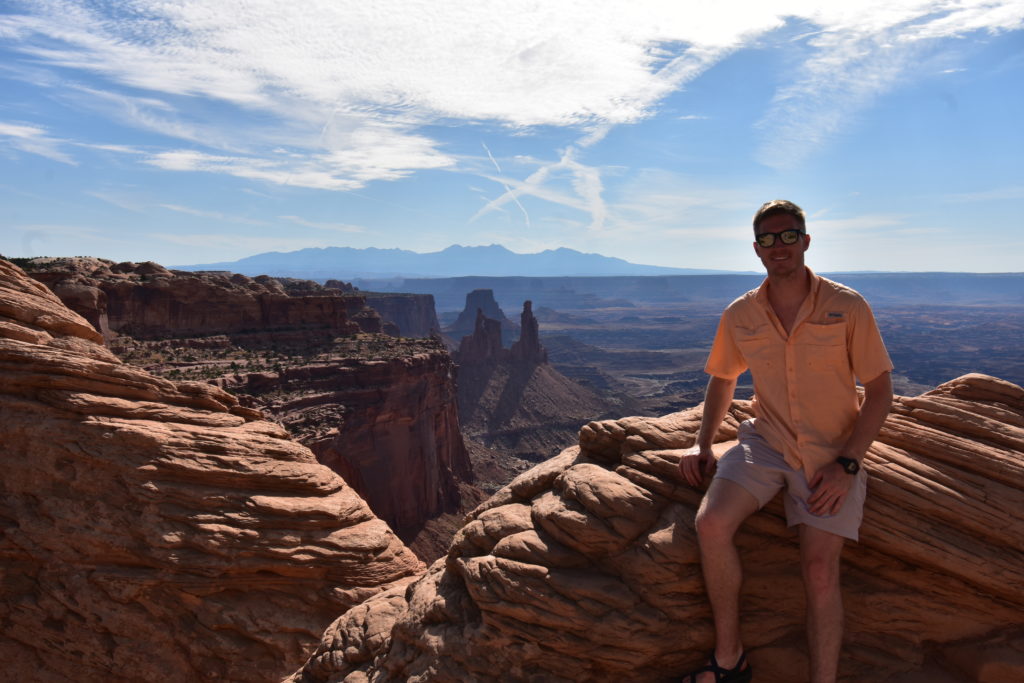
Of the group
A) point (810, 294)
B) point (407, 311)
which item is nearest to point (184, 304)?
point (810, 294)

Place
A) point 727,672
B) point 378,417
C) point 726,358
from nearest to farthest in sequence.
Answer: point 727,672
point 726,358
point 378,417

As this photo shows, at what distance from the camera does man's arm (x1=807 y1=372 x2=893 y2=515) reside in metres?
4.88

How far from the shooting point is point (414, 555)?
40.9ft

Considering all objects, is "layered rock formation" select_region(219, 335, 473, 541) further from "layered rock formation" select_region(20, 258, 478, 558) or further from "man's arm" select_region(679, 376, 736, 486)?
"man's arm" select_region(679, 376, 736, 486)

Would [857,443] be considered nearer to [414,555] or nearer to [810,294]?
[810,294]

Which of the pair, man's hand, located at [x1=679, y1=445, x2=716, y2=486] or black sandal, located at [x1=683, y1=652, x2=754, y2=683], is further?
man's hand, located at [x1=679, y1=445, x2=716, y2=486]

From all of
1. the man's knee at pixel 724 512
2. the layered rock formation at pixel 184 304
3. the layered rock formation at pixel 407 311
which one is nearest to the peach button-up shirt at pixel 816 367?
the man's knee at pixel 724 512

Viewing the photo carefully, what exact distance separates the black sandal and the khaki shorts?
1354mm

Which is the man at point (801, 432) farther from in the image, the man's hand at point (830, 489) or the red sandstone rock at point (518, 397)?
the red sandstone rock at point (518, 397)

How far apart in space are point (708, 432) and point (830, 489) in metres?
1.30

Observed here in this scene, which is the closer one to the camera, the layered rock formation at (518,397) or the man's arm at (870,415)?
the man's arm at (870,415)

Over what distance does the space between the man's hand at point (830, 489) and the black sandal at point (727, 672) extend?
60.3 inches

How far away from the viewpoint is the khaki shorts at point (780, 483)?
16.2 feet

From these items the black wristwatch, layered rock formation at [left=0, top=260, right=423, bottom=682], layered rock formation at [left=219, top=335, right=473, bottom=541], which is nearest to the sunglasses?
the black wristwatch
